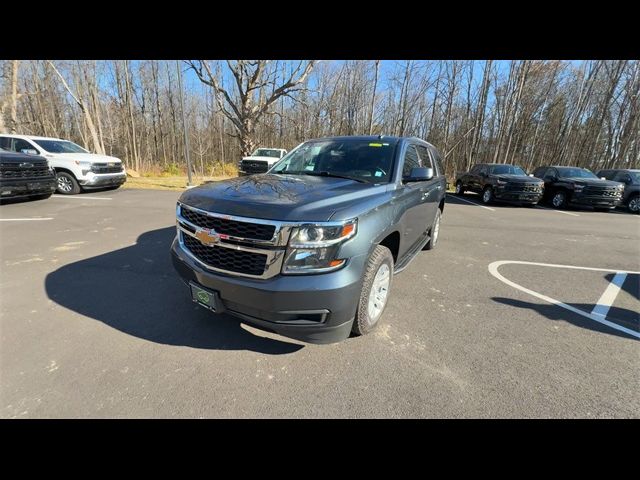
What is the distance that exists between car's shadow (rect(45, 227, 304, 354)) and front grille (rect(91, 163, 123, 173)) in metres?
8.02

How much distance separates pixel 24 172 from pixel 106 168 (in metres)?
2.90

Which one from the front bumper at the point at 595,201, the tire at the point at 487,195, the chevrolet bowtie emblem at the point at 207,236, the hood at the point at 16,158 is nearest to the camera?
the chevrolet bowtie emblem at the point at 207,236

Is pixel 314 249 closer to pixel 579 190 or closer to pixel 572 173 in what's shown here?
pixel 579 190

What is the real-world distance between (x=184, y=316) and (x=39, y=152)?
38.3 feet

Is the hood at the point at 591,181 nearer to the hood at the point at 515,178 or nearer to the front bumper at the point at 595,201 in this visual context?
the front bumper at the point at 595,201

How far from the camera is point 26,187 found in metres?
8.55

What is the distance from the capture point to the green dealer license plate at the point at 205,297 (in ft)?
7.83

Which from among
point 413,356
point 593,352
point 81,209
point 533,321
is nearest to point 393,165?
point 413,356

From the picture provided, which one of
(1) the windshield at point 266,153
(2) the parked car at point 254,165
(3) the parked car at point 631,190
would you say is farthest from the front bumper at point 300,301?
(1) the windshield at point 266,153

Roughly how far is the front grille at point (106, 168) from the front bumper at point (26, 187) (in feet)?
5.32

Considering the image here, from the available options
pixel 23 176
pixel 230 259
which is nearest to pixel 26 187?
pixel 23 176

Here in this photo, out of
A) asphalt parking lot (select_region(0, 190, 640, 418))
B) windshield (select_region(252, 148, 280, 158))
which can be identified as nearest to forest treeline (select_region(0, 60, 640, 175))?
windshield (select_region(252, 148, 280, 158))

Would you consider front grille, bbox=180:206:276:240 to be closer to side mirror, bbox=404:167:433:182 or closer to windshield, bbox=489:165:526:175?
side mirror, bbox=404:167:433:182
